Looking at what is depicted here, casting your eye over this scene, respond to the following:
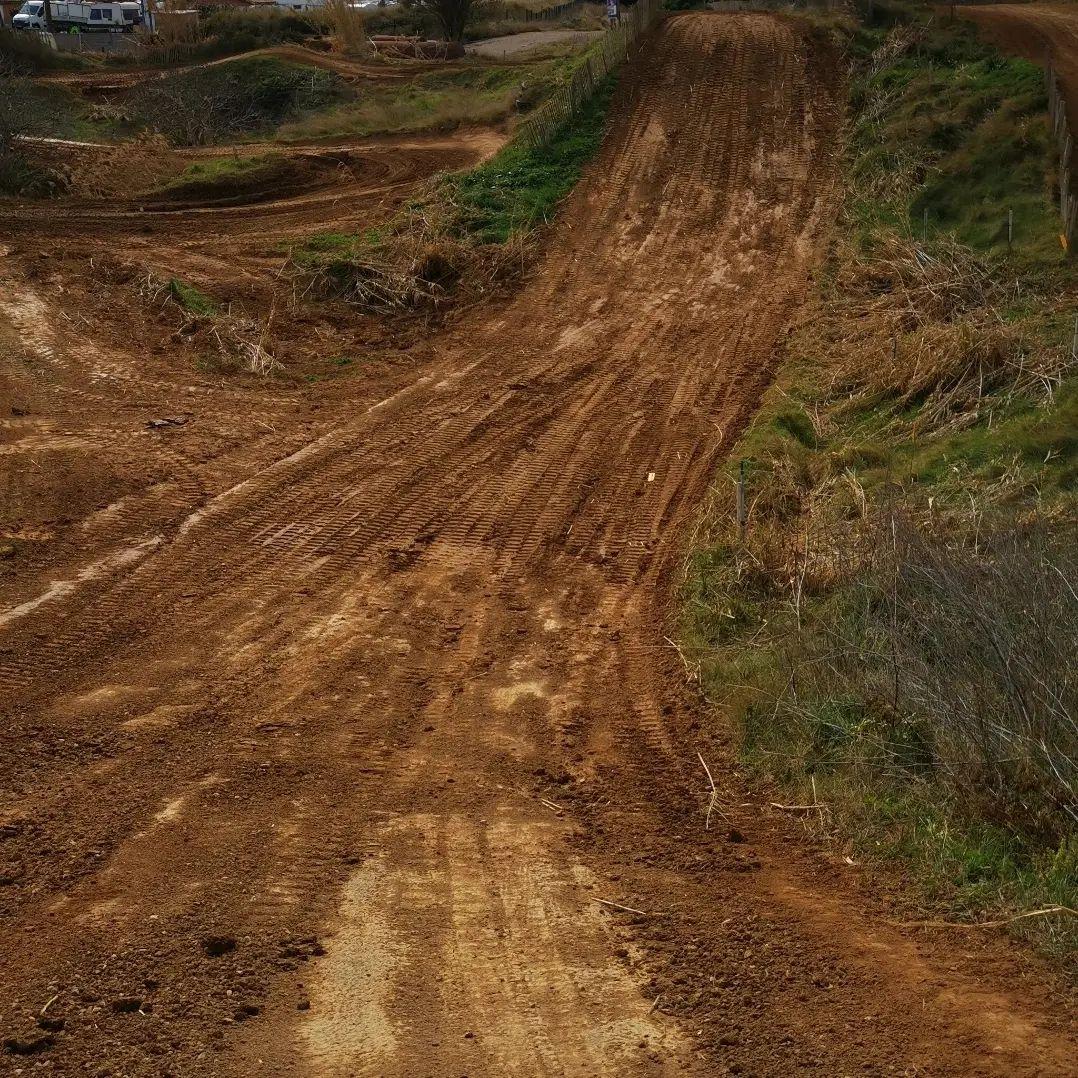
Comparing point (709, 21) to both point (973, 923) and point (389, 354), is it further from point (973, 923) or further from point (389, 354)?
point (973, 923)

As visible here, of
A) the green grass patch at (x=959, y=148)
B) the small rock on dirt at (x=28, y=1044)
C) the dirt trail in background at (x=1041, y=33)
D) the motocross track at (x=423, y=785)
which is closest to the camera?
the small rock on dirt at (x=28, y=1044)

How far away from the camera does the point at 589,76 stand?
26.7 metres

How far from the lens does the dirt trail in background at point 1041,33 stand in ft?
75.8

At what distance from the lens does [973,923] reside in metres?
6.52

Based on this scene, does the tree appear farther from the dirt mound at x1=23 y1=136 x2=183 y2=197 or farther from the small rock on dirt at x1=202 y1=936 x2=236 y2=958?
the small rock on dirt at x1=202 y1=936 x2=236 y2=958

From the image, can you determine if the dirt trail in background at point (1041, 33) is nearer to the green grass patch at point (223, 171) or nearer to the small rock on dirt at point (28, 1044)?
the green grass patch at point (223, 171)

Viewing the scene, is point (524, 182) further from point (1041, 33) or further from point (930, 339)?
point (1041, 33)

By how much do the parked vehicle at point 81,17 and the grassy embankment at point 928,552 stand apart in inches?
1682

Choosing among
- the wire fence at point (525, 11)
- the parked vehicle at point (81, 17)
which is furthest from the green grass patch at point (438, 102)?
the parked vehicle at point (81, 17)

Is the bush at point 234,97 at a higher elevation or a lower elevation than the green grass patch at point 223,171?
higher

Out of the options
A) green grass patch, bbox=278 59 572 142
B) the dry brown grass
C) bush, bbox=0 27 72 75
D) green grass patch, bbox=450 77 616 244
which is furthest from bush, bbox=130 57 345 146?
the dry brown grass

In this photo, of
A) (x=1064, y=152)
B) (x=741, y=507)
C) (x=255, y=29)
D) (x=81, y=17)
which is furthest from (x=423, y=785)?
(x=81, y=17)

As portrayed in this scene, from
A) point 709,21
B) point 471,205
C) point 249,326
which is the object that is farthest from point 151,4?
point 249,326

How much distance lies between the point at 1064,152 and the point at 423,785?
1502 centimetres
